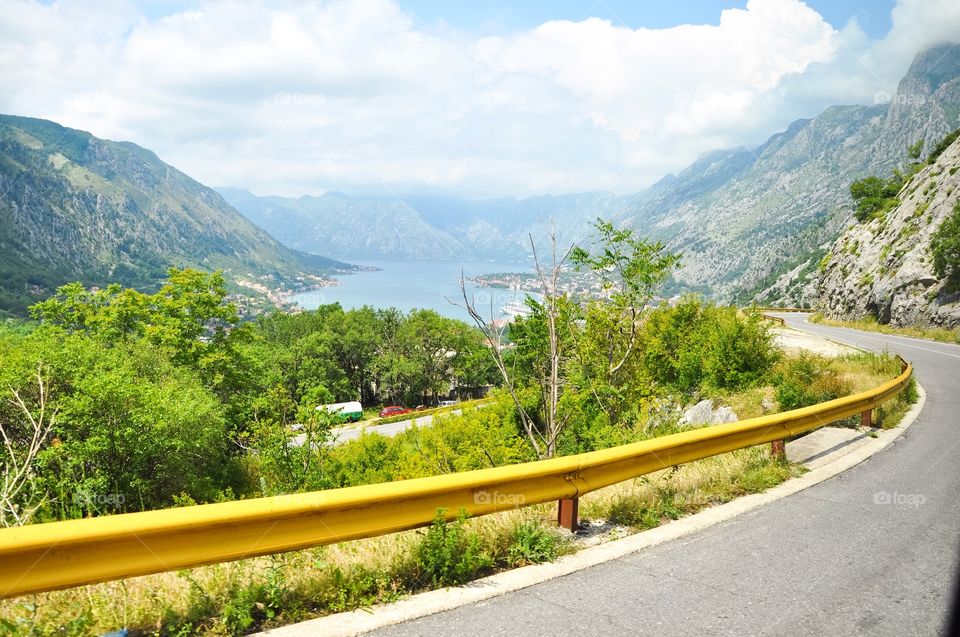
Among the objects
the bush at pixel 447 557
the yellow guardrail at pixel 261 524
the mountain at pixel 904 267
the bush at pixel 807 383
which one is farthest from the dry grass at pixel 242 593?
the mountain at pixel 904 267

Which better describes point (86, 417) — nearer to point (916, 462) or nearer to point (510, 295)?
point (510, 295)

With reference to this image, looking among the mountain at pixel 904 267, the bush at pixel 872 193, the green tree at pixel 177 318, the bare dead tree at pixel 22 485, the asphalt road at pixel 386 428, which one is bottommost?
the asphalt road at pixel 386 428

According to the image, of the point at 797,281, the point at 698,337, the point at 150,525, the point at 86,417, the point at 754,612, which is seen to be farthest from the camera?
the point at 797,281

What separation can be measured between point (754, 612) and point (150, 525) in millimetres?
3428

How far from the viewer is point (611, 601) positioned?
10.7ft

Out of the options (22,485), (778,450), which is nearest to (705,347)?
(778,450)

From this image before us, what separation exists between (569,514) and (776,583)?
1546 mm

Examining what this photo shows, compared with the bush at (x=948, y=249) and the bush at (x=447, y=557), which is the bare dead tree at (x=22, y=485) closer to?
the bush at (x=447, y=557)

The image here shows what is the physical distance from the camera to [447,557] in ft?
11.4

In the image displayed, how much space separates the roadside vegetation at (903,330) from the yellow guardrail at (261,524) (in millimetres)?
31723

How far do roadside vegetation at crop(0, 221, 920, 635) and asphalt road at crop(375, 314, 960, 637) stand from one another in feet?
1.76

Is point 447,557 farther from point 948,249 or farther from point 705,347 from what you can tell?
point 948,249

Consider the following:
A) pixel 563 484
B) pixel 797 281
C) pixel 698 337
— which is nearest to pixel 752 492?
pixel 563 484

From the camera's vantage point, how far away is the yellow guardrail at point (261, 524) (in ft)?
8.13
